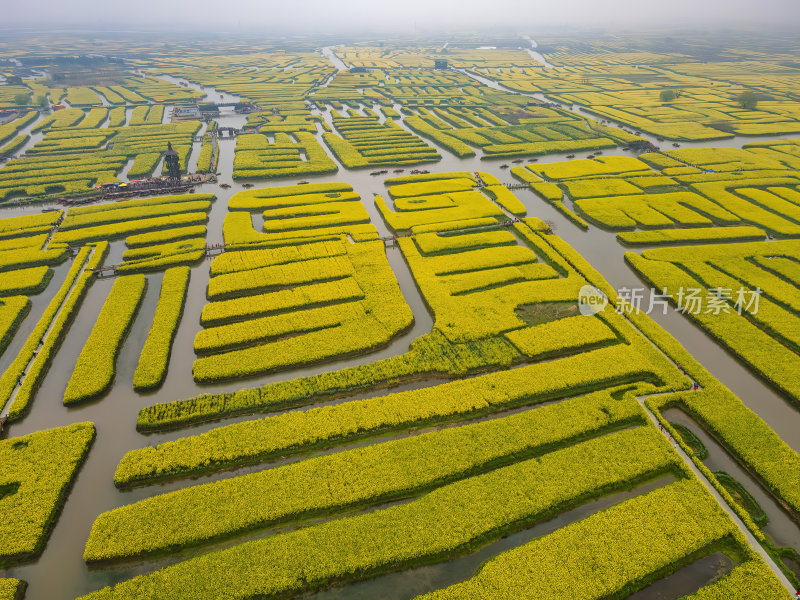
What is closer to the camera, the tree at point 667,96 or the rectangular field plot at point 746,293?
the rectangular field plot at point 746,293

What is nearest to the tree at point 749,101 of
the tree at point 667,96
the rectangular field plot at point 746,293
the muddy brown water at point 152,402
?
the tree at point 667,96

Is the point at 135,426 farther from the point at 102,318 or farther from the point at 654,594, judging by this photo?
the point at 654,594

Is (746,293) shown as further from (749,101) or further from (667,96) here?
(667,96)

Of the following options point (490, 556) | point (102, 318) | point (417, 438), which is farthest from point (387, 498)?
point (102, 318)

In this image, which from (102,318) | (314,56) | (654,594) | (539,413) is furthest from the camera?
(314,56)

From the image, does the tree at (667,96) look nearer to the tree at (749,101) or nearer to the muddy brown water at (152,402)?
the tree at (749,101)

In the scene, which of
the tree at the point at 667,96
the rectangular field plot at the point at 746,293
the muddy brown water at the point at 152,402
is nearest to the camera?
the muddy brown water at the point at 152,402

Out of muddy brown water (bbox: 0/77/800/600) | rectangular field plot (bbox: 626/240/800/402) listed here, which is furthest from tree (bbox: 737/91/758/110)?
muddy brown water (bbox: 0/77/800/600)

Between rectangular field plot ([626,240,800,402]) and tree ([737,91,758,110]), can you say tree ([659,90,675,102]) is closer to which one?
tree ([737,91,758,110])

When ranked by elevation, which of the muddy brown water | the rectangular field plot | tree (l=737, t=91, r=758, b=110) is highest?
tree (l=737, t=91, r=758, b=110)
